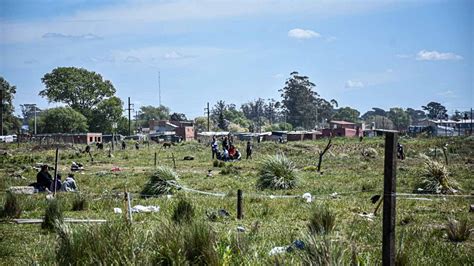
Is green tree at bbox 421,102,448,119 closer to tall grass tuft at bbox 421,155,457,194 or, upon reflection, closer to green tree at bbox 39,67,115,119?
green tree at bbox 39,67,115,119

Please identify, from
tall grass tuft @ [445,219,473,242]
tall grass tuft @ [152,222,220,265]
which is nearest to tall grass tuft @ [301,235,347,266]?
tall grass tuft @ [152,222,220,265]

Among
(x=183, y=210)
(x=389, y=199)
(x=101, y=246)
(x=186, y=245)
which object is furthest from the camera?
(x=183, y=210)

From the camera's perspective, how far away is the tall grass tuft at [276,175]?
71.9 ft

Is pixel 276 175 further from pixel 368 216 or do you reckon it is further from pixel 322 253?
pixel 322 253

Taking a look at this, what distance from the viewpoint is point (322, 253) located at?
617 centimetres

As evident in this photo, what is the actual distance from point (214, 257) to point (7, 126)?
114 meters

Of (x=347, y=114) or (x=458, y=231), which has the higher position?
(x=347, y=114)

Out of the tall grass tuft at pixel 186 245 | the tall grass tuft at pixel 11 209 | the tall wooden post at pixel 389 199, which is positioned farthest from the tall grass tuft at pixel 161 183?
the tall wooden post at pixel 389 199

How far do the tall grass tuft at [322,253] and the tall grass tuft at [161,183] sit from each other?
14.0 meters

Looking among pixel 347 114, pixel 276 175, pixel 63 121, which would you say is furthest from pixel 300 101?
pixel 276 175

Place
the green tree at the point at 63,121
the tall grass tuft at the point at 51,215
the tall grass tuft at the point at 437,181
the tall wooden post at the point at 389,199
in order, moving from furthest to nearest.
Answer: the green tree at the point at 63,121, the tall grass tuft at the point at 437,181, the tall grass tuft at the point at 51,215, the tall wooden post at the point at 389,199

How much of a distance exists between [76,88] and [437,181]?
110 metres

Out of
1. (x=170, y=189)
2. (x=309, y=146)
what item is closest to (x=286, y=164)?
(x=170, y=189)

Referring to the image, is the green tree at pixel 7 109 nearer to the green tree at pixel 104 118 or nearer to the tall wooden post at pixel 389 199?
the green tree at pixel 104 118
